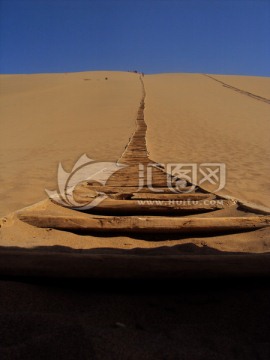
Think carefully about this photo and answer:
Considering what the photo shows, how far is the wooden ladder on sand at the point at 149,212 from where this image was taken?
2.99 m

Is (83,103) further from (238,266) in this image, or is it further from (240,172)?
(238,266)

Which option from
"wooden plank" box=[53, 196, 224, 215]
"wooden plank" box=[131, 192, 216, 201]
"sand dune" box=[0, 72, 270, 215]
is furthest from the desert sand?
"wooden plank" box=[131, 192, 216, 201]

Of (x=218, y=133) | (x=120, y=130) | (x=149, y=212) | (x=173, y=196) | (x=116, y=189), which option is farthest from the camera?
(x=120, y=130)

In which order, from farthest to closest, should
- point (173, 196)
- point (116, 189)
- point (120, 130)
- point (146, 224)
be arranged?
point (120, 130) < point (116, 189) < point (173, 196) < point (146, 224)

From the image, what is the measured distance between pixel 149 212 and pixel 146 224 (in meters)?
0.52

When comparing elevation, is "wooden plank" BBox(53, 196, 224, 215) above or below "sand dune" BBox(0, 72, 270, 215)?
below

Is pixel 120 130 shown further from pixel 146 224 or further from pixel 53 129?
pixel 146 224

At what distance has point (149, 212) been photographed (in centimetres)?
354

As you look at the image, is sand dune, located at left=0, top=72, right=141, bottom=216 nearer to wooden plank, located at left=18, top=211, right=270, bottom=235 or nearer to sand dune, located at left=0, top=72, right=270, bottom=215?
sand dune, located at left=0, top=72, right=270, bottom=215

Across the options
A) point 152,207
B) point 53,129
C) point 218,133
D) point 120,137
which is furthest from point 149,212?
point 53,129

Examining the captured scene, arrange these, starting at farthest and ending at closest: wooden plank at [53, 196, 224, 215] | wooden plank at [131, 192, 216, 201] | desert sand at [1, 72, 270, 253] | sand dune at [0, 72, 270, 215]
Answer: sand dune at [0, 72, 270, 215] → wooden plank at [131, 192, 216, 201] → wooden plank at [53, 196, 224, 215] → desert sand at [1, 72, 270, 253]

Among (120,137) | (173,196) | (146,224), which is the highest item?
(120,137)

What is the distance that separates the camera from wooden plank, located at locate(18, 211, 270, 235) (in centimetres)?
298

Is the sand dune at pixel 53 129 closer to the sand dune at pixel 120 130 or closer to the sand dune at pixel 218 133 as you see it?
the sand dune at pixel 120 130
